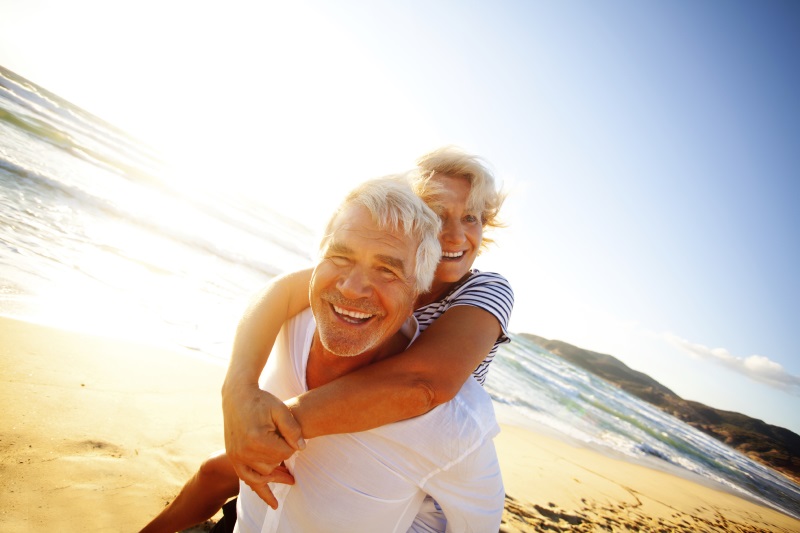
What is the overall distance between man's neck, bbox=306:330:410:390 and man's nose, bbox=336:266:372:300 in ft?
1.25

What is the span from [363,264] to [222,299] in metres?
7.82

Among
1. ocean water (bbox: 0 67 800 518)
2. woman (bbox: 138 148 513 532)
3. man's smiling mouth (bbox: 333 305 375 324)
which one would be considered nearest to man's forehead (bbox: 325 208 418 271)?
man's smiling mouth (bbox: 333 305 375 324)

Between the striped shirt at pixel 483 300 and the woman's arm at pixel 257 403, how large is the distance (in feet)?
3.10

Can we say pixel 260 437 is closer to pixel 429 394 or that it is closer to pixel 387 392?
pixel 387 392

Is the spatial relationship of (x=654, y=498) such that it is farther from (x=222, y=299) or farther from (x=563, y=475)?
(x=222, y=299)

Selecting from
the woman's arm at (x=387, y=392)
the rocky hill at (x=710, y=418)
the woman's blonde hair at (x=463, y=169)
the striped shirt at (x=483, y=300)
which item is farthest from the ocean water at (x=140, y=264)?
the rocky hill at (x=710, y=418)

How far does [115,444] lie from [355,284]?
9.17ft

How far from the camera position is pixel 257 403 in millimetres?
1828

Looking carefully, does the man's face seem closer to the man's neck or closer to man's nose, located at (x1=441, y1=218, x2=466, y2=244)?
the man's neck

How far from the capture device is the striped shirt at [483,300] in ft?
8.09

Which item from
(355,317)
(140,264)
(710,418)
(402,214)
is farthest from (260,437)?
(710,418)

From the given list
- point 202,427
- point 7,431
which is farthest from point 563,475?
point 7,431

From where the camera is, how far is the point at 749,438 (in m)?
37.4

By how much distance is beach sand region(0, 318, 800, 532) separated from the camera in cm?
261
